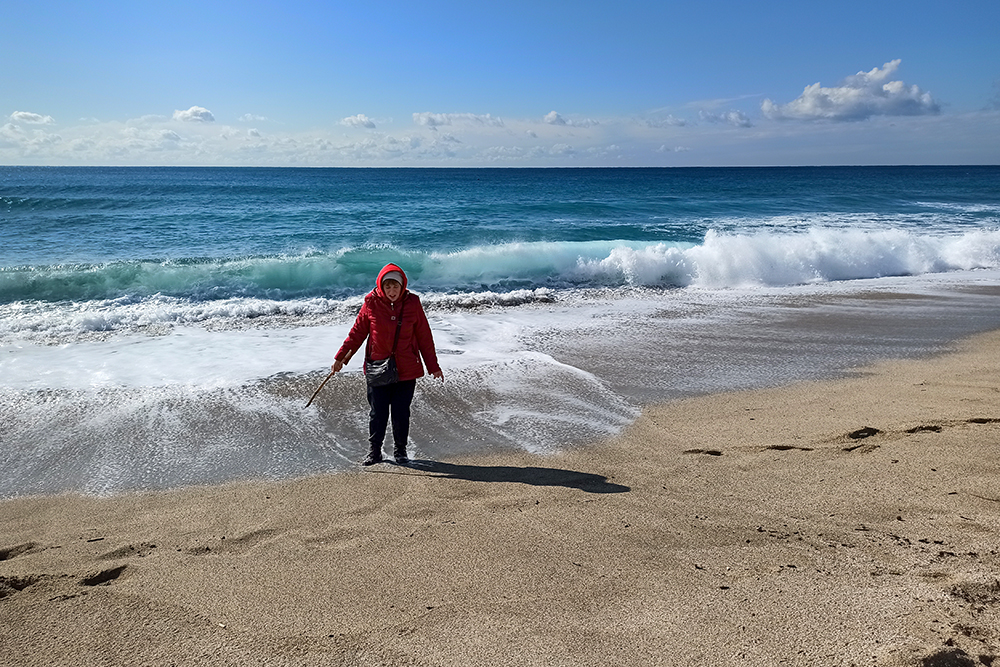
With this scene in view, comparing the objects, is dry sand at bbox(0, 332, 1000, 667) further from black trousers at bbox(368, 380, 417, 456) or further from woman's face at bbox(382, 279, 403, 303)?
woman's face at bbox(382, 279, 403, 303)

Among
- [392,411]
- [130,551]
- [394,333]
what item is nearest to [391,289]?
[394,333]

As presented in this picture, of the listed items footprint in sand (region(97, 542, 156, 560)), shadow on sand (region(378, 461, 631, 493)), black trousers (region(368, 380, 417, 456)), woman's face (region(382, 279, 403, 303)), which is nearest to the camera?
footprint in sand (region(97, 542, 156, 560))

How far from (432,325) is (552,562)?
20.8 ft

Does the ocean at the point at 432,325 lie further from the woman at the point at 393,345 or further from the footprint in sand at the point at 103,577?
the footprint in sand at the point at 103,577

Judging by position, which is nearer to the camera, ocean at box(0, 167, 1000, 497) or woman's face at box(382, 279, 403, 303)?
woman's face at box(382, 279, 403, 303)

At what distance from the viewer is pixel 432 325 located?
30.4 feet

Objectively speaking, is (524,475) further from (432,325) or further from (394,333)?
(432,325)

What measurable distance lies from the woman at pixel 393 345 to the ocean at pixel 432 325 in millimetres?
370

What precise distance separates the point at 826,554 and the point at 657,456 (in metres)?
1.62

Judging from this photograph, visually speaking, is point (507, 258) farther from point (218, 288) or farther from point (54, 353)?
point (54, 353)

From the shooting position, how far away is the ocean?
521 centimetres

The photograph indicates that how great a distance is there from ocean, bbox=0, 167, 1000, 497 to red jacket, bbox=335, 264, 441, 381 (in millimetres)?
786

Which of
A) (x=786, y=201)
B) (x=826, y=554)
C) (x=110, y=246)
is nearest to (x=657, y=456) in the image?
(x=826, y=554)

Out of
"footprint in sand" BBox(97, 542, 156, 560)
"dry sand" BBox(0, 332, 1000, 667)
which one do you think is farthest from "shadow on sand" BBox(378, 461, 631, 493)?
"footprint in sand" BBox(97, 542, 156, 560)
